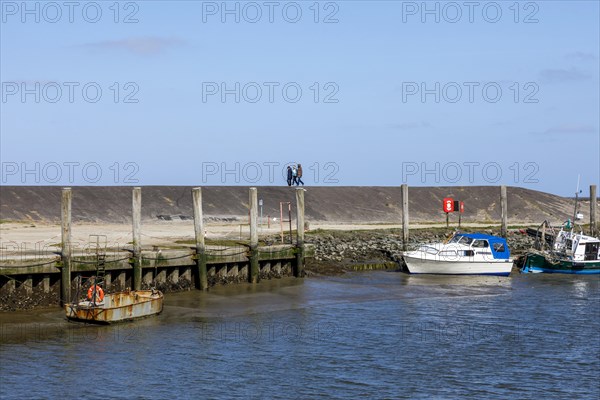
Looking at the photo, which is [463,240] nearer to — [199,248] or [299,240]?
[299,240]

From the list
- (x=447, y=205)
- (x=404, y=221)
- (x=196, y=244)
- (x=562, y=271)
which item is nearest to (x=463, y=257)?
(x=404, y=221)

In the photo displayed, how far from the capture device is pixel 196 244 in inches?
1453

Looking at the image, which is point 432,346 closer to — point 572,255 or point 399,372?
point 399,372

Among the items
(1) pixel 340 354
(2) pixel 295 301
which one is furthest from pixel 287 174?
(1) pixel 340 354

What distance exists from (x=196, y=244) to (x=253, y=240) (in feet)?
11.9

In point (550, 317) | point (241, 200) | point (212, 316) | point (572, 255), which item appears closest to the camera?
point (212, 316)

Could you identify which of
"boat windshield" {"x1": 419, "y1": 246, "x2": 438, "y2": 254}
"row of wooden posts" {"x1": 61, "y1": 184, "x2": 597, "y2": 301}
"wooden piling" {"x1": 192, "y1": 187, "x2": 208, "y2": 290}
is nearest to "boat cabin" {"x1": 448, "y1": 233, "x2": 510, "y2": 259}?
"boat windshield" {"x1": 419, "y1": 246, "x2": 438, "y2": 254}

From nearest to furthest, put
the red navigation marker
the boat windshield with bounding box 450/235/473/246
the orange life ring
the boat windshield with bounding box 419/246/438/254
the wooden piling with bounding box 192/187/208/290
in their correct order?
the orange life ring < the wooden piling with bounding box 192/187/208/290 < the boat windshield with bounding box 419/246/438/254 < the boat windshield with bounding box 450/235/473/246 < the red navigation marker

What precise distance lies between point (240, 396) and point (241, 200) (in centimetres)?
4453

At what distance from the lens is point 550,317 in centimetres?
3634

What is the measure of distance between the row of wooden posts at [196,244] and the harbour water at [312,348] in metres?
0.92

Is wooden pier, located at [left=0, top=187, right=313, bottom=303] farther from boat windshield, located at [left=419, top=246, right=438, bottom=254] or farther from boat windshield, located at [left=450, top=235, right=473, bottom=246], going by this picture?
boat windshield, located at [left=450, top=235, right=473, bottom=246]

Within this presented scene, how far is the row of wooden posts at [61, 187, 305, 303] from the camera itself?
32.3m

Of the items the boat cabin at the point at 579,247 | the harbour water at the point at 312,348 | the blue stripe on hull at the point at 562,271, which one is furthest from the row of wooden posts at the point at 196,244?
the boat cabin at the point at 579,247
